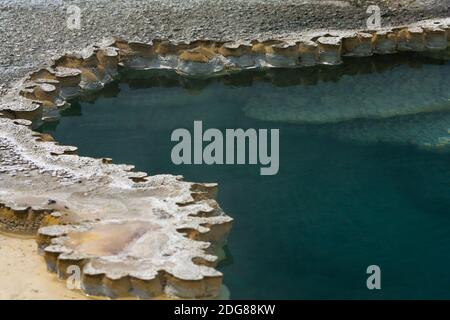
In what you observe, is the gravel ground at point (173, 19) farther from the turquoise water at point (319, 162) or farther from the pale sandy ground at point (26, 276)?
the pale sandy ground at point (26, 276)

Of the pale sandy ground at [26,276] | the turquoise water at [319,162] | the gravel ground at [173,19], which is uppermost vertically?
the gravel ground at [173,19]

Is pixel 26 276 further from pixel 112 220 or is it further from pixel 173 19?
pixel 173 19

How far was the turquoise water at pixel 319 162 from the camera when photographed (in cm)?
507

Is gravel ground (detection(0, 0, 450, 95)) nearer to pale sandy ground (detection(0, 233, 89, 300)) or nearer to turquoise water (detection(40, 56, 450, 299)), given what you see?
turquoise water (detection(40, 56, 450, 299))

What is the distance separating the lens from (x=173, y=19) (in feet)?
28.1

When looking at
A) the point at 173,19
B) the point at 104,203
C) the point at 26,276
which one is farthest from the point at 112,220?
the point at 173,19

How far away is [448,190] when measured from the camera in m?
6.08

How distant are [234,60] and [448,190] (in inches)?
98.6

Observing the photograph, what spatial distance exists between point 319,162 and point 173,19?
2823 mm

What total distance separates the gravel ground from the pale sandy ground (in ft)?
9.57

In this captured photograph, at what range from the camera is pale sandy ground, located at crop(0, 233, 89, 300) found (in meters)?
4.49

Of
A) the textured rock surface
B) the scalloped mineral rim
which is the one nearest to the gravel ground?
the scalloped mineral rim

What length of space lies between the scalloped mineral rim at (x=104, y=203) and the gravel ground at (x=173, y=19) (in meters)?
0.44

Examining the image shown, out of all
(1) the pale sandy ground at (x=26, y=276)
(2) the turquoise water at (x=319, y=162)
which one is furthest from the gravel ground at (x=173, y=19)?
(1) the pale sandy ground at (x=26, y=276)
